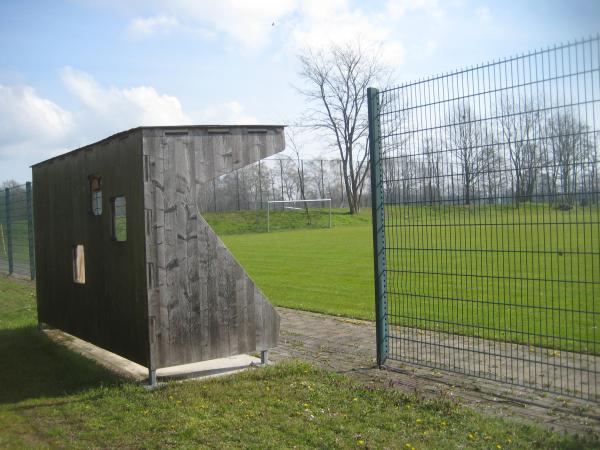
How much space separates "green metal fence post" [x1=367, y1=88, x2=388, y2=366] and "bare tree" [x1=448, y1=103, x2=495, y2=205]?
935mm

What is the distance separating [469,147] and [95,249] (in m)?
4.54

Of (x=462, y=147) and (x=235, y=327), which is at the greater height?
(x=462, y=147)

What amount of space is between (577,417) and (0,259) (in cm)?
2194

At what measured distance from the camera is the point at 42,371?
292 inches

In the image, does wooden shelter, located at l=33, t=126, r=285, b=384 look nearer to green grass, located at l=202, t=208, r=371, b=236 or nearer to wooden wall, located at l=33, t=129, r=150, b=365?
wooden wall, located at l=33, t=129, r=150, b=365

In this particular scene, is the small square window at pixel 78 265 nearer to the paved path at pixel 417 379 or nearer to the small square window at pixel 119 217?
the small square window at pixel 119 217

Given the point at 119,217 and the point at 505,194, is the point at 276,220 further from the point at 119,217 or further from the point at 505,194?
the point at 505,194

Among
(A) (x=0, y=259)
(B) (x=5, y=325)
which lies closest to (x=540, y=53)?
(B) (x=5, y=325)

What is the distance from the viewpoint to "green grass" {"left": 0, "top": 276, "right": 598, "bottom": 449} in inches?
183

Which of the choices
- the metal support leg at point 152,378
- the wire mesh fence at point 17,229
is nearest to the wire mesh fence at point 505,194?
the metal support leg at point 152,378

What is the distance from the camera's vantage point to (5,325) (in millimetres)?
10625

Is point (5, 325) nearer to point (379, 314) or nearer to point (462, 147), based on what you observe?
point (379, 314)

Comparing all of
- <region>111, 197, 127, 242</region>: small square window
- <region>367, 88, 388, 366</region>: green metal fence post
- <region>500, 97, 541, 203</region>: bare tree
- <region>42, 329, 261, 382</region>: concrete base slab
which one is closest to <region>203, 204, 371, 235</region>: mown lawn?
<region>111, 197, 127, 242</region>: small square window

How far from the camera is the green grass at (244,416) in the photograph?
4.64m
